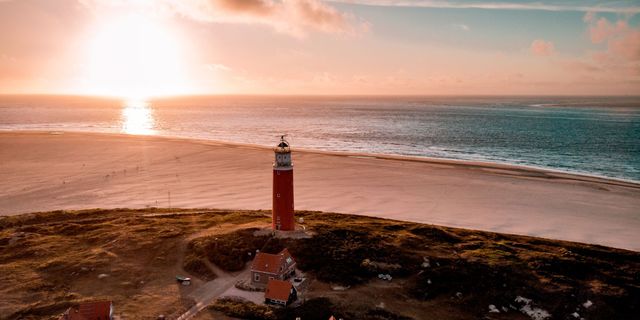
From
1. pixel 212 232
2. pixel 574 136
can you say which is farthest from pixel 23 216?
pixel 574 136

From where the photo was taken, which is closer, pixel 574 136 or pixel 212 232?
pixel 212 232

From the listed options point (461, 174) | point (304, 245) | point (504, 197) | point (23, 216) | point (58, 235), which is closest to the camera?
point (304, 245)

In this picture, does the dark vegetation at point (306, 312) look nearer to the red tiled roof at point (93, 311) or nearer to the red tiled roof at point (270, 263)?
the red tiled roof at point (270, 263)

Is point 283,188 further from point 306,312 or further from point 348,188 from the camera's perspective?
point 348,188

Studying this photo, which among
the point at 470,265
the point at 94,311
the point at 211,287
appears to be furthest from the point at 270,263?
the point at 470,265

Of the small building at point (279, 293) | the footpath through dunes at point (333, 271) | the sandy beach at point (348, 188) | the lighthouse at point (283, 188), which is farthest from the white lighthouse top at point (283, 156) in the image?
the sandy beach at point (348, 188)

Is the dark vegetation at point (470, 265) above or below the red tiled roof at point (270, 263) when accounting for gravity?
below

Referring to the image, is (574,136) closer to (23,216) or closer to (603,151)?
(603,151)
